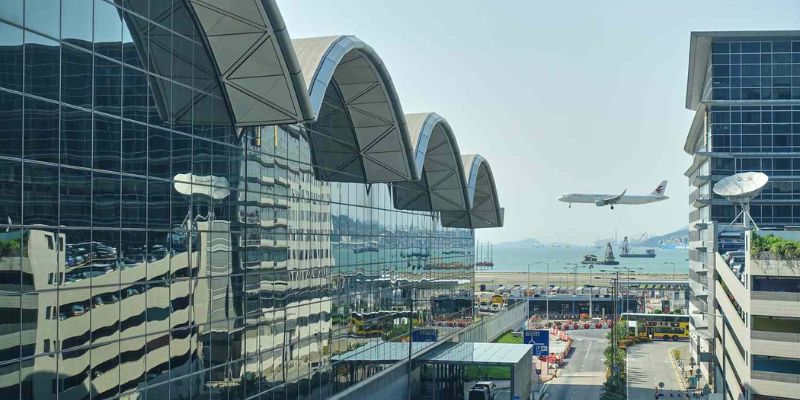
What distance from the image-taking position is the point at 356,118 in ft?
153

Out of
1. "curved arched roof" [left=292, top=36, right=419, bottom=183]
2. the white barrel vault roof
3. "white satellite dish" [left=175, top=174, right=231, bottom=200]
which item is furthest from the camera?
"curved arched roof" [left=292, top=36, right=419, bottom=183]

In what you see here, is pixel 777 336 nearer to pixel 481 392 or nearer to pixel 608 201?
pixel 481 392

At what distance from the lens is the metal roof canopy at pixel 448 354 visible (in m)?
47.6

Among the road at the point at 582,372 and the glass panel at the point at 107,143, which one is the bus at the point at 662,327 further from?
the glass panel at the point at 107,143

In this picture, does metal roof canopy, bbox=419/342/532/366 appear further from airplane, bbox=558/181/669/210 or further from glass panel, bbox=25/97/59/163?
airplane, bbox=558/181/669/210

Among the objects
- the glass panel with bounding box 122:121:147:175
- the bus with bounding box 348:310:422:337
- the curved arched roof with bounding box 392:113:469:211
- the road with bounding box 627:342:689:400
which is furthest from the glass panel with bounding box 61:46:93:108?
the road with bounding box 627:342:689:400

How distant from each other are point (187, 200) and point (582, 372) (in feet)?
218

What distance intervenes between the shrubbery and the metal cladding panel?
32.3 metres

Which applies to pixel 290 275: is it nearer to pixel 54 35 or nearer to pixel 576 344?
pixel 54 35

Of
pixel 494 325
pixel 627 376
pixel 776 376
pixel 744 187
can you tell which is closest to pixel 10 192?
pixel 776 376

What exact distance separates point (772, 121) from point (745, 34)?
838 centimetres

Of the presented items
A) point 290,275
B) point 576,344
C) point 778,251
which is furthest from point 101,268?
point 576,344

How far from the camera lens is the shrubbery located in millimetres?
52969

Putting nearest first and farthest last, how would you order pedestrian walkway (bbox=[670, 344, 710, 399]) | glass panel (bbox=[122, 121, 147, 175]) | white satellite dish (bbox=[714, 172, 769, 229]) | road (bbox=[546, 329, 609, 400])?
glass panel (bbox=[122, 121, 147, 175]) → white satellite dish (bbox=[714, 172, 769, 229]) → road (bbox=[546, 329, 609, 400]) → pedestrian walkway (bbox=[670, 344, 710, 399])
